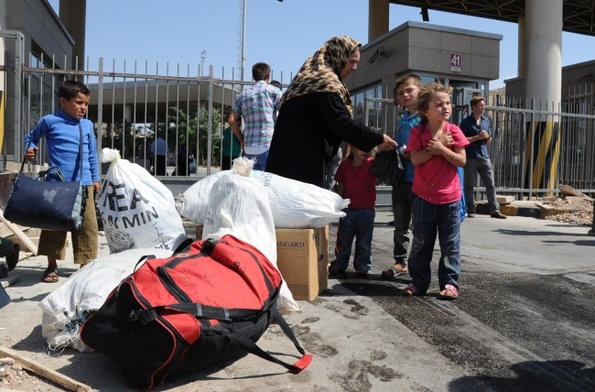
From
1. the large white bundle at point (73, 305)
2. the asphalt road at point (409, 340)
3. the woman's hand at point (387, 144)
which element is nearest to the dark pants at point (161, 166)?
the asphalt road at point (409, 340)

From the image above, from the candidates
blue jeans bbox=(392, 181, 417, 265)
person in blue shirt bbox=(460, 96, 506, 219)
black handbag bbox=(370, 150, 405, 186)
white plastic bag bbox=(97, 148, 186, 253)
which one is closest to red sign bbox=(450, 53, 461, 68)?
person in blue shirt bbox=(460, 96, 506, 219)

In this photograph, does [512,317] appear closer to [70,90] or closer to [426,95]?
[426,95]

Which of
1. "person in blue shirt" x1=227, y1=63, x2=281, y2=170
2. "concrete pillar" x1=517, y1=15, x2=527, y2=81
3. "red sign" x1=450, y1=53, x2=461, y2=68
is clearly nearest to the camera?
"person in blue shirt" x1=227, y1=63, x2=281, y2=170

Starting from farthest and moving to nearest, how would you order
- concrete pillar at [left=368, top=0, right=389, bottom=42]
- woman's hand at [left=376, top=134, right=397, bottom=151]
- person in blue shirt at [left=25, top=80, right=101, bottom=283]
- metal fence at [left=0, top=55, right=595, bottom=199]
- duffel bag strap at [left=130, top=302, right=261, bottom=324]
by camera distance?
concrete pillar at [left=368, top=0, right=389, bottom=42] < metal fence at [left=0, top=55, right=595, bottom=199] < person in blue shirt at [left=25, top=80, right=101, bottom=283] < woman's hand at [left=376, top=134, right=397, bottom=151] < duffel bag strap at [left=130, top=302, right=261, bottom=324]

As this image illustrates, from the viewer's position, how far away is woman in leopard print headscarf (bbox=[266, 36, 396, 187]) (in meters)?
3.92

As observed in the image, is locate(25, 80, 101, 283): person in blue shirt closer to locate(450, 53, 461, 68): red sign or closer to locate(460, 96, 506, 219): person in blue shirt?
locate(460, 96, 506, 219): person in blue shirt

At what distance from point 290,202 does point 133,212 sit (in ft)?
3.63

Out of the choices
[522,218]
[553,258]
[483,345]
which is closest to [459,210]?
[483,345]

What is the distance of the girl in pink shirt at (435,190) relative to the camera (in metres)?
3.97

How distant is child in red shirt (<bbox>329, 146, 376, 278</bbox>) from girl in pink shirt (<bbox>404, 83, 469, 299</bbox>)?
0.56 m

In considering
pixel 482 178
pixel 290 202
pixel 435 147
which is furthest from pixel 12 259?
pixel 482 178

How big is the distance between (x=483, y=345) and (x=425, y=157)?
1.43 meters

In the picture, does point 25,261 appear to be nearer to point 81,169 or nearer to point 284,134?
point 81,169

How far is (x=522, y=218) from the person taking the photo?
33.9 ft
